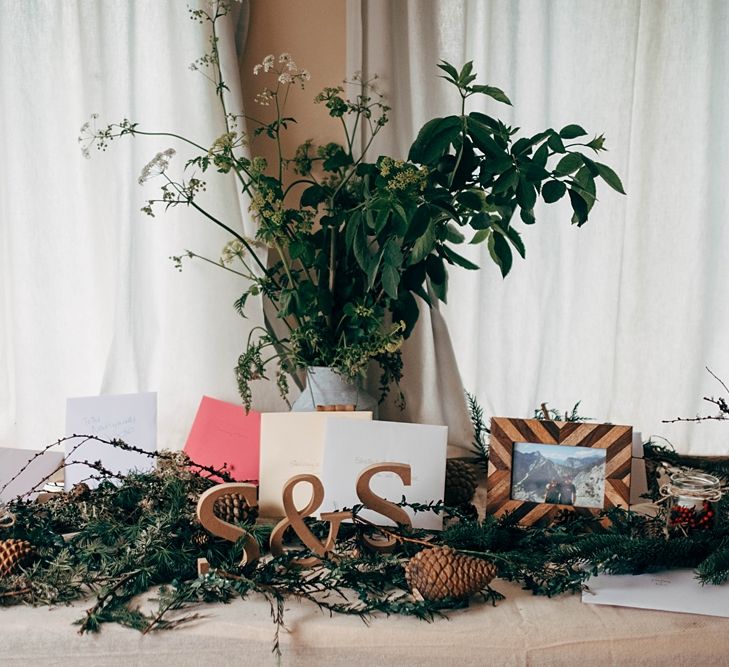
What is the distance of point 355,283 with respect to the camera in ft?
4.09

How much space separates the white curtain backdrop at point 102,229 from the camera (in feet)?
4.80

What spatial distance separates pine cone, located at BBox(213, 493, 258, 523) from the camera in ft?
3.25

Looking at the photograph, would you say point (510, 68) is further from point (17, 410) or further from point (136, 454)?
point (17, 410)

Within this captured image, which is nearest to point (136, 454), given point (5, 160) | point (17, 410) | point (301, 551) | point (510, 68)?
point (301, 551)

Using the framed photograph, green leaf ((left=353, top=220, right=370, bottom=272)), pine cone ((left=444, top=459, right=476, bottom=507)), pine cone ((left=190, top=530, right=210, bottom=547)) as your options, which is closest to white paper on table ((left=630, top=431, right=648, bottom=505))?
the framed photograph

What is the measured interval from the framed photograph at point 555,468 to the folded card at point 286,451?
0.79 feet

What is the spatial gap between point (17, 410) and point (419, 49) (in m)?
1.12

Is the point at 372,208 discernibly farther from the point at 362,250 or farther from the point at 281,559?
the point at 281,559

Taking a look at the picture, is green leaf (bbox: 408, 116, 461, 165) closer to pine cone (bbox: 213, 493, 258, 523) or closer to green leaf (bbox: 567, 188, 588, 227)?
green leaf (bbox: 567, 188, 588, 227)

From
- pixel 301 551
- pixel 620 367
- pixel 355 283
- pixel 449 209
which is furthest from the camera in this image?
pixel 620 367

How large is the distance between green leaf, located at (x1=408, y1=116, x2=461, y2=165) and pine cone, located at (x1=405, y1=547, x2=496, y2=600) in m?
0.56

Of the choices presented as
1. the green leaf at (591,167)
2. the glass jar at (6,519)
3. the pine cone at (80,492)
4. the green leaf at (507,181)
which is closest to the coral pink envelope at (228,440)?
the pine cone at (80,492)

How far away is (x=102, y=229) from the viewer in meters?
1.55

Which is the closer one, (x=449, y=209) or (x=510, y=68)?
(x=449, y=209)
